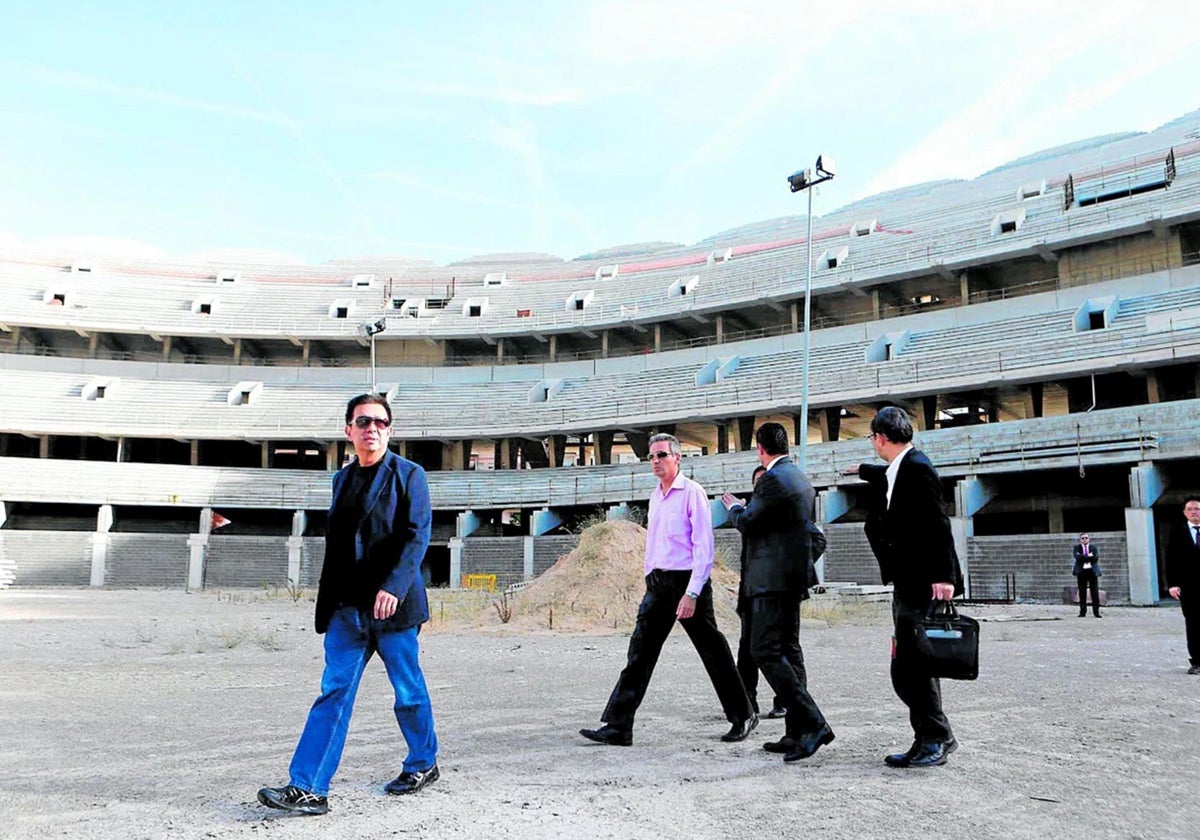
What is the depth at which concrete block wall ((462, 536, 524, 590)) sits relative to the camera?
118ft

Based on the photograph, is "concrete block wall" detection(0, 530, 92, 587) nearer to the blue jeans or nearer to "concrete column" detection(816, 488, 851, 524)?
"concrete column" detection(816, 488, 851, 524)

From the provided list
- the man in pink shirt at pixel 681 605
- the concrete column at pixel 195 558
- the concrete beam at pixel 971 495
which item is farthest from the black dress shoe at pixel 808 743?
the concrete column at pixel 195 558

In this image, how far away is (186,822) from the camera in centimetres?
367

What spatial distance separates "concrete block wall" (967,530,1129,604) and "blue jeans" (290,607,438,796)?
897 inches

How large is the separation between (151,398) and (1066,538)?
124ft

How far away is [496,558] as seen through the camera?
1428 inches

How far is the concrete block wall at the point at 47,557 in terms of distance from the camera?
115 feet

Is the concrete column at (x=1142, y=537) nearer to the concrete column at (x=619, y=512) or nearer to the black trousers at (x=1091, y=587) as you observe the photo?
the black trousers at (x=1091, y=587)

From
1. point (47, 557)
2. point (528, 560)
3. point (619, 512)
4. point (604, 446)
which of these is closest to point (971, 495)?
point (619, 512)

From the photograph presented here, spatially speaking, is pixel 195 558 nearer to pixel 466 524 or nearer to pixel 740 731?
pixel 466 524

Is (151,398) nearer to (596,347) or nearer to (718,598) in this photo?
(596,347)

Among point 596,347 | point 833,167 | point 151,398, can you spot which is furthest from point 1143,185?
point 151,398

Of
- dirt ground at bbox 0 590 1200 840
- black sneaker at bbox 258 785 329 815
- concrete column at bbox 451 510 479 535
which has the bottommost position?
dirt ground at bbox 0 590 1200 840

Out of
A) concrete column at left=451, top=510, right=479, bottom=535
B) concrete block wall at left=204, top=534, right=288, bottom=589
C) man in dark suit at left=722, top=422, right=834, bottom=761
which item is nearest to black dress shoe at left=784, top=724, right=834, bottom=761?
man in dark suit at left=722, top=422, right=834, bottom=761
